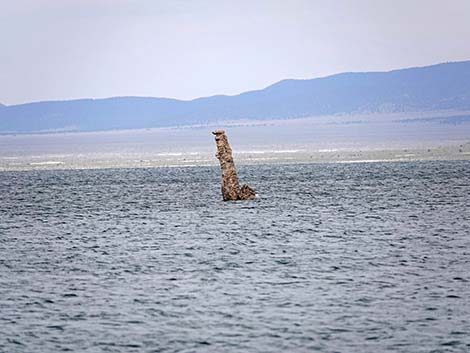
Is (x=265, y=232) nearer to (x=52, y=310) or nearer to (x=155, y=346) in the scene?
(x=52, y=310)

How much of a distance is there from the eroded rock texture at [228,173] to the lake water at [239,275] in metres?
0.92

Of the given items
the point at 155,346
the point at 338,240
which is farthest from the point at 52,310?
the point at 338,240

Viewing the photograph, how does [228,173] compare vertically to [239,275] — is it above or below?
above

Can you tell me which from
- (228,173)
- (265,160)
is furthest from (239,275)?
(265,160)

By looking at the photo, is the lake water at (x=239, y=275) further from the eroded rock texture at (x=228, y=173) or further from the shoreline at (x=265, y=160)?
the shoreline at (x=265, y=160)

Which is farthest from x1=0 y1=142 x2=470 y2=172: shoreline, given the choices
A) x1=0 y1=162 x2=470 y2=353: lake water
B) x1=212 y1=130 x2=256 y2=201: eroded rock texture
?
x1=212 y1=130 x2=256 y2=201: eroded rock texture

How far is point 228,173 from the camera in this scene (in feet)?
236

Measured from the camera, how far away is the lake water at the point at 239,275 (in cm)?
2719

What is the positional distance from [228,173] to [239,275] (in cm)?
3463

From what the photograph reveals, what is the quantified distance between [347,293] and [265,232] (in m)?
20.5

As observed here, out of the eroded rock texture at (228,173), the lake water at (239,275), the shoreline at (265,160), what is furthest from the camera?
the shoreline at (265,160)

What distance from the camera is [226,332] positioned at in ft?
90.7

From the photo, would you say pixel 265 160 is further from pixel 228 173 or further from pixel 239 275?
pixel 239 275

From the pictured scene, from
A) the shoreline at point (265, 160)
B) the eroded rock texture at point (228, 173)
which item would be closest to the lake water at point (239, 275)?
the eroded rock texture at point (228, 173)
